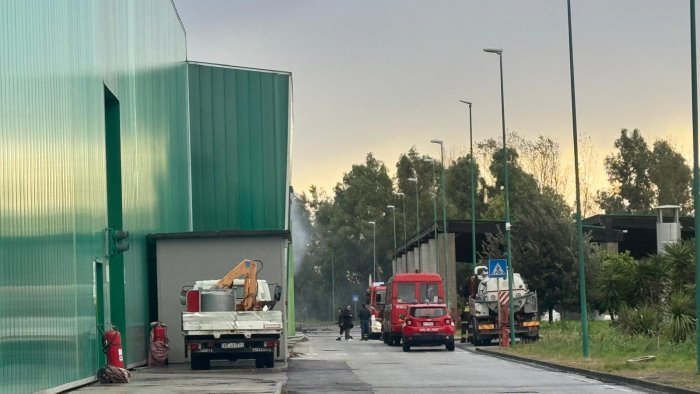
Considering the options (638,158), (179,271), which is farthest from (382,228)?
(179,271)

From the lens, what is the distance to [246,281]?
36094 mm

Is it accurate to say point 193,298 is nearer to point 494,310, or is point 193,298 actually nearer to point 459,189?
point 494,310

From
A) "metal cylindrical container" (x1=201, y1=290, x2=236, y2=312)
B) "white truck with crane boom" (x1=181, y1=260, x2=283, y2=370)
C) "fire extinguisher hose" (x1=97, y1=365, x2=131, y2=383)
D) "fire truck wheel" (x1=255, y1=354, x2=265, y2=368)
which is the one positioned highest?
"metal cylindrical container" (x1=201, y1=290, x2=236, y2=312)

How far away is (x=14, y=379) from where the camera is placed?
21.7 metres

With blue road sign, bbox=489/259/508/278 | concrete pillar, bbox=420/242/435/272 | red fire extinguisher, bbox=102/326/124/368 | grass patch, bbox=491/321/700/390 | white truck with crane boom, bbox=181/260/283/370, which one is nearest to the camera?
grass patch, bbox=491/321/700/390

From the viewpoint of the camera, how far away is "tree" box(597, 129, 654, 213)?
Result: 421 feet

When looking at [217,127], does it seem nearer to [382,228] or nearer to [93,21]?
[93,21]

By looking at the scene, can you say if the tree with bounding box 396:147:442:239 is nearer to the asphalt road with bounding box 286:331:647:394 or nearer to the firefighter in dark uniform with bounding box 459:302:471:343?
the firefighter in dark uniform with bounding box 459:302:471:343

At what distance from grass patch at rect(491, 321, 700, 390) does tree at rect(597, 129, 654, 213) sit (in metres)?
80.2

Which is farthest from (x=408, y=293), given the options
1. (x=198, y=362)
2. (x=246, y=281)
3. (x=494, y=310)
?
(x=198, y=362)

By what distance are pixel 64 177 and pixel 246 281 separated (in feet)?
32.8

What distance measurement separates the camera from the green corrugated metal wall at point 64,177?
22031mm

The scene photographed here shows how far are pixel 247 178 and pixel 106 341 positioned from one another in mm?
25861

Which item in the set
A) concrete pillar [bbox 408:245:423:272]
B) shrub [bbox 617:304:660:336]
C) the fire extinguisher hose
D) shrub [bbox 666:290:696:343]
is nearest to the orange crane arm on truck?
the fire extinguisher hose
